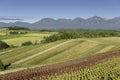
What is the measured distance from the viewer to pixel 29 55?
65.2m

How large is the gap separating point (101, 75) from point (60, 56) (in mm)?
40255

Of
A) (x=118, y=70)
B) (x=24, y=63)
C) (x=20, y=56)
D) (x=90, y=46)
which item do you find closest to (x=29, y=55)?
(x=20, y=56)

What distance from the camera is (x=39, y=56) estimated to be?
6150 cm

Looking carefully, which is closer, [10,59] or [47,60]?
[47,60]

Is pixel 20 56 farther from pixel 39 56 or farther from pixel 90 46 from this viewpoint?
pixel 90 46

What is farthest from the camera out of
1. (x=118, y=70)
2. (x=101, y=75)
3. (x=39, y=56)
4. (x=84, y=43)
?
(x=84, y=43)

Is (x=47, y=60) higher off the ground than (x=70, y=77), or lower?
lower

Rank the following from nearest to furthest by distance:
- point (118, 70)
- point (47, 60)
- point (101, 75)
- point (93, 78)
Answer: point (93, 78)
point (101, 75)
point (118, 70)
point (47, 60)

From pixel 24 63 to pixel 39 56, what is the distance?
6.04 meters

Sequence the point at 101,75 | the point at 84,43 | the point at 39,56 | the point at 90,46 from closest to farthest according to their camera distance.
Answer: the point at 101,75
the point at 39,56
the point at 90,46
the point at 84,43

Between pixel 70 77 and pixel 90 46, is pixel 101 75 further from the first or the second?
pixel 90 46

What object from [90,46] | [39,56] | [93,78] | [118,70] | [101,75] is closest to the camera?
[93,78]

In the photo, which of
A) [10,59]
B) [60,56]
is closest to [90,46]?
[60,56]

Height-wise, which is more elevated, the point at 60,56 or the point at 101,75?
the point at 101,75
